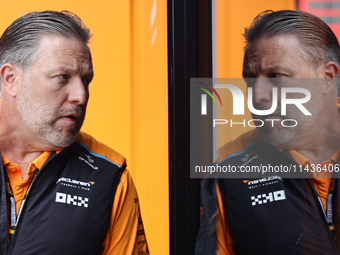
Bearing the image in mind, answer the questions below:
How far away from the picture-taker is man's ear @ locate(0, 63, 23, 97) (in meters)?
1.86

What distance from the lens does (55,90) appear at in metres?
1.84

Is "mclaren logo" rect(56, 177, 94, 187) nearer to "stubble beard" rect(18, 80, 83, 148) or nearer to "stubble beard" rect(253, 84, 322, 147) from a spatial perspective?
"stubble beard" rect(18, 80, 83, 148)

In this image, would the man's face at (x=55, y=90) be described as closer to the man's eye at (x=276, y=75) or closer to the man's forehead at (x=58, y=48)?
the man's forehead at (x=58, y=48)

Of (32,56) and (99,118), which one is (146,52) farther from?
(32,56)

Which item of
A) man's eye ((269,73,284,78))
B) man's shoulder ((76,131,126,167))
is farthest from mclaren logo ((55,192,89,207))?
man's eye ((269,73,284,78))

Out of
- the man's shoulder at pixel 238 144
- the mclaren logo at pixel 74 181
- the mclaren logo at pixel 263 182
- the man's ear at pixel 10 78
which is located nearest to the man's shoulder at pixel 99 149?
the mclaren logo at pixel 74 181

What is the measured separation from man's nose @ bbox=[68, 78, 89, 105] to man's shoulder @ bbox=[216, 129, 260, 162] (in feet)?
2.44

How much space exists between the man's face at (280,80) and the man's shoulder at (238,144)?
5 centimetres

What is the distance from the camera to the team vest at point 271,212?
74.4 inches

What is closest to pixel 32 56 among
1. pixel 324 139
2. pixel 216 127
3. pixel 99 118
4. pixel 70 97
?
pixel 70 97

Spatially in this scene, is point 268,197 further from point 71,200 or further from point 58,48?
point 58,48

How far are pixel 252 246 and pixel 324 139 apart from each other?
0.65 m

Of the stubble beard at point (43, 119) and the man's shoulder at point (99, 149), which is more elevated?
the stubble beard at point (43, 119)

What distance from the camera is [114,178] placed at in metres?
1.91
